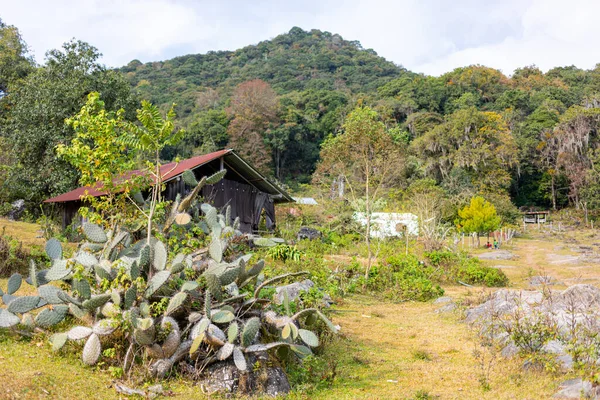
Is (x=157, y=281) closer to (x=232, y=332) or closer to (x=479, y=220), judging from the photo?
(x=232, y=332)

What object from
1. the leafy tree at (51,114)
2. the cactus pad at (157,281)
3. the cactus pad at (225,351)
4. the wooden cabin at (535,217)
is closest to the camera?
the cactus pad at (225,351)

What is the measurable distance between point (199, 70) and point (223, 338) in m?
97.9

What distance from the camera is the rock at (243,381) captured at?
5320mm

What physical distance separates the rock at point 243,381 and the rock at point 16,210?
21396mm

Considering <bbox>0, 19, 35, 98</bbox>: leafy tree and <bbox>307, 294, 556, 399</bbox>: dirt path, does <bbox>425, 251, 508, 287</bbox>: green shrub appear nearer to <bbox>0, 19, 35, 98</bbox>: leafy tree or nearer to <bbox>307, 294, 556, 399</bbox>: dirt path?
<bbox>307, 294, 556, 399</bbox>: dirt path

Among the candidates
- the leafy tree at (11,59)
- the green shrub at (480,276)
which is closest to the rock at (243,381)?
the green shrub at (480,276)

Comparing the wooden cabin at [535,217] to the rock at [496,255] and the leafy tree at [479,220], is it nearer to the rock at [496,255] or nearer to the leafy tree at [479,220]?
the leafy tree at [479,220]

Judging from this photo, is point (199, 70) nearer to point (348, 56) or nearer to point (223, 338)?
point (348, 56)

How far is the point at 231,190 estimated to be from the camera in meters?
18.3

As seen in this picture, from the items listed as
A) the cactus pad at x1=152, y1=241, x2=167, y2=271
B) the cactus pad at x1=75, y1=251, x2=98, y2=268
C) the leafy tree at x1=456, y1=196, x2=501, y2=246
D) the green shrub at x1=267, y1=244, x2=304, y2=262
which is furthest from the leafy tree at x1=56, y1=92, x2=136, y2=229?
the leafy tree at x1=456, y1=196, x2=501, y2=246

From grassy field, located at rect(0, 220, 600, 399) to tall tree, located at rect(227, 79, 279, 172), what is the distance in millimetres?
41710

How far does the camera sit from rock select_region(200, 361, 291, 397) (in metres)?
5.32

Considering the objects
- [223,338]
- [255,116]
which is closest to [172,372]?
[223,338]

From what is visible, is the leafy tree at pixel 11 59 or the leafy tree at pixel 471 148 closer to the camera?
the leafy tree at pixel 11 59
